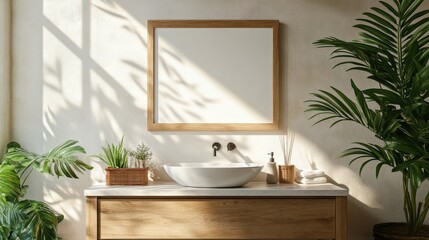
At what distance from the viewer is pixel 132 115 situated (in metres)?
4.05

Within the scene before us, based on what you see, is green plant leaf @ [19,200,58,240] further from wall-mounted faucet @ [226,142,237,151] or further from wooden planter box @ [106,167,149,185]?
wall-mounted faucet @ [226,142,237,151]

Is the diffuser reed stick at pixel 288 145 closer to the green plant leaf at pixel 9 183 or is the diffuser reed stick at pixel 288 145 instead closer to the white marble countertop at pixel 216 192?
the white marble countertop at pixel 216 192

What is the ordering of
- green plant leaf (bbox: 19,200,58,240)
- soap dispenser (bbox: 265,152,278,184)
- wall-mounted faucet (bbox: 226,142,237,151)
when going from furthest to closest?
wall-mounted faucet (bbox: 226,142,237,151) → soap dispenser (bbox: 265,152,278,184) → green plant leaf (bbox: 19,200,58,240)

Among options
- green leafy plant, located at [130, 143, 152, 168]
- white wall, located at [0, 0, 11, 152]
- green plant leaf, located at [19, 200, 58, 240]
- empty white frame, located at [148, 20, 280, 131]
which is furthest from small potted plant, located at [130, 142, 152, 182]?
white wall, located at [0, 0, 11, 152]

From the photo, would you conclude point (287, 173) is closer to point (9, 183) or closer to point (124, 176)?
point (124, 176)

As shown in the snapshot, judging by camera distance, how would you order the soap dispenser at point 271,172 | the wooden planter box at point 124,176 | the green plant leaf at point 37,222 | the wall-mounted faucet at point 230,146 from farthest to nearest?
the wall-mounted faucet at point 230,146, the soap dispenser at point 271,172, the wooden planter box at point 124,176, the green plant leaf at point 37,222

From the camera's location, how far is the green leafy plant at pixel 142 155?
3871mm

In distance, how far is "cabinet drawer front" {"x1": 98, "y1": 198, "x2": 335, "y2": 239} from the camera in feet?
11.4

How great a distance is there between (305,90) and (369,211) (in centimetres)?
94

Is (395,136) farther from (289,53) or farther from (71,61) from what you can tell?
(71,61)

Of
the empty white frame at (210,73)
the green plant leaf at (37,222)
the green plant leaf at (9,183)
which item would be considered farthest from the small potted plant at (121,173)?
the green plant leaf at (9,183)

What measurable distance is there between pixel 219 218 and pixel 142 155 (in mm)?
752

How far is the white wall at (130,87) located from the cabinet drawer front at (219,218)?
593mm

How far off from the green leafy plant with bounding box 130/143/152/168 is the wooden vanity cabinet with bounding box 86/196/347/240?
1.42 feet
